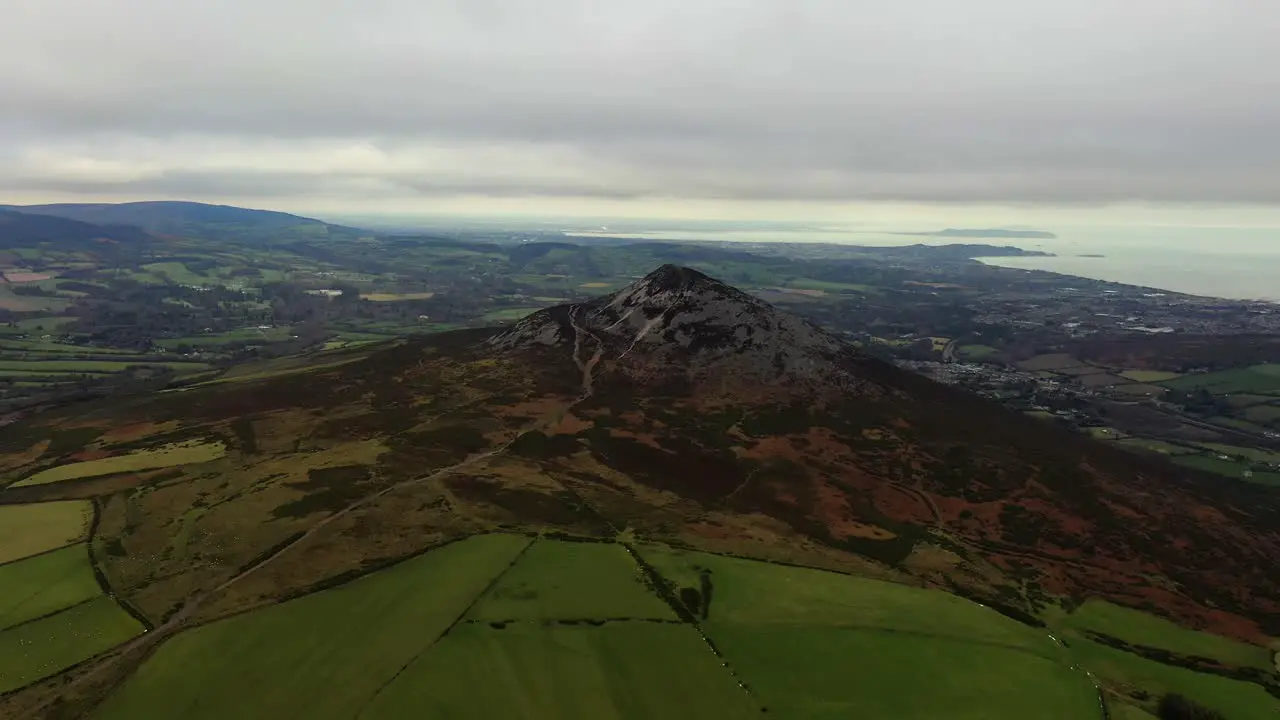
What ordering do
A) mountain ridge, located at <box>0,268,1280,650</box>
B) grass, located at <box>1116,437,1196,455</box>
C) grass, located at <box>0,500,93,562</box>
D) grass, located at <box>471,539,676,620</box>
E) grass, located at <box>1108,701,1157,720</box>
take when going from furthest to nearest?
grass, located at <box>1116,437,1196,455</box>
mountain ridge, located at <box>0,268,1280,650</box>
grass, located at <box>0,500,93,562</box>
grass, located at <box>471,539,676,620</box>
grass, located at <box>1108,701,1157,720</box>

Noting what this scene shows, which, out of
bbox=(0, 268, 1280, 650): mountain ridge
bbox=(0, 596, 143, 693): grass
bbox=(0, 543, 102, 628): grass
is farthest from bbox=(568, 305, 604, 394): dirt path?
bbox=(0, 596, 143, 693): grass

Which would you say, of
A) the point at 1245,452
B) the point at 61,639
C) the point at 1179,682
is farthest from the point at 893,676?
the point at 1245,452

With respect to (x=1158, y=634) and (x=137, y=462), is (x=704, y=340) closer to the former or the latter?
(x=1158, y=634)

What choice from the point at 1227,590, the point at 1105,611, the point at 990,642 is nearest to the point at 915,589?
the point at 990,642

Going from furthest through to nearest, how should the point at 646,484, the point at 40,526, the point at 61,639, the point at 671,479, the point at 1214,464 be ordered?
the point at 1214,464
the point at 671,479
the point at 646,484
the point at 40,526
the point at 61,639

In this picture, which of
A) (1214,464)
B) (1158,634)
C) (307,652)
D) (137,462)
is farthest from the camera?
(1214,464)

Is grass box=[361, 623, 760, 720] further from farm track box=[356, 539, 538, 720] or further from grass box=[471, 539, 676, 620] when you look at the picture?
grass box=[471, 539, 676, 620]
